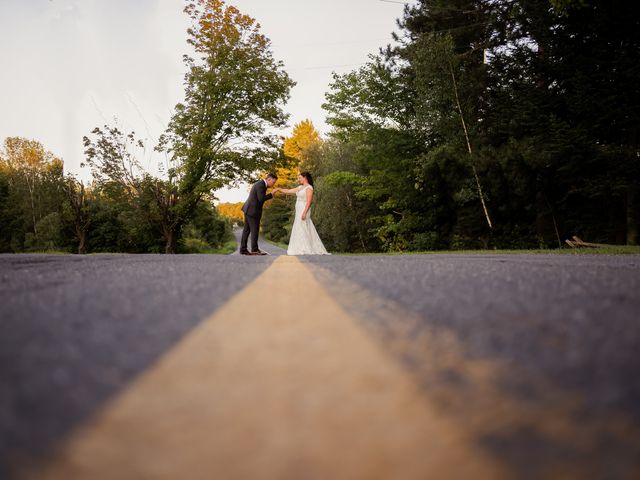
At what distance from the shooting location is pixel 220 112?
2034cm

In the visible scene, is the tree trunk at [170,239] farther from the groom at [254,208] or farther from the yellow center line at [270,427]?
the yellow center line at [270,427]

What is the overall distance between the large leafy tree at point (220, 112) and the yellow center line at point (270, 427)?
2031cm

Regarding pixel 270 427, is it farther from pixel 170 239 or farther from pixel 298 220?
pixel 170 239

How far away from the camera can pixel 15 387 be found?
2.43 feet

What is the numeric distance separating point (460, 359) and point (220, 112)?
70.9ft

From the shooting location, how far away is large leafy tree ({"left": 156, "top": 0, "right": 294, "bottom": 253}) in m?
20.2

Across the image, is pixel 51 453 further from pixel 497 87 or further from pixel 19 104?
Answer: pixel 19 104

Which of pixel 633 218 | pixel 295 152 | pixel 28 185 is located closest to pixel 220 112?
pixel 633 218

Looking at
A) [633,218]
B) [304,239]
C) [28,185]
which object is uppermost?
[28,185]

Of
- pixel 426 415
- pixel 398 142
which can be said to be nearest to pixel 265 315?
pixel 426 415

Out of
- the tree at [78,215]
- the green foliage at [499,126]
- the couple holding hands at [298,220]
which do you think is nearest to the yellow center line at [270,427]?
the couple holding hands at [298,220]

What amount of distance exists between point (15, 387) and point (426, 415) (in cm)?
82

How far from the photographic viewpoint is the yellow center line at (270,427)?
1.70ft

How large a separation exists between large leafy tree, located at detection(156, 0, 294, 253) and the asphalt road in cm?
1964
